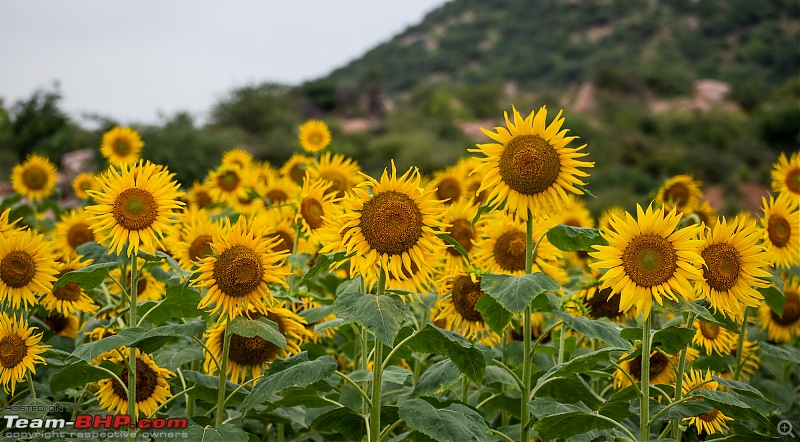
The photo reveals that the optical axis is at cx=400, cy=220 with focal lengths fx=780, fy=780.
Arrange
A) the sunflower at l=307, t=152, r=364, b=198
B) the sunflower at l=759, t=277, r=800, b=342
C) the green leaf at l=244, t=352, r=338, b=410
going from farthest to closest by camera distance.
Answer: the sunflower at l=307, t=152, r=364, b=198 < the sunflower at l=759, t=277, r=800, b=342 < the green leaf at l=244, t=352, r=338, b=410

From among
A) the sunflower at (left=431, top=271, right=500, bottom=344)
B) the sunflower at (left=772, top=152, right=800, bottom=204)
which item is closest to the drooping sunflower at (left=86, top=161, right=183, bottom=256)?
the sunflower at (left=431, top=271, right=500, bottom=344)

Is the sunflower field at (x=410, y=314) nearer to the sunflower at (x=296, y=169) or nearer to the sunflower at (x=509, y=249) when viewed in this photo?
the sunflower at (x=509, y=249)

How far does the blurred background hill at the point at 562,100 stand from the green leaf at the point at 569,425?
806 centimetres

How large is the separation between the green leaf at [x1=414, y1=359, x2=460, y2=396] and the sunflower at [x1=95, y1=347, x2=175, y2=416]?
1.09m

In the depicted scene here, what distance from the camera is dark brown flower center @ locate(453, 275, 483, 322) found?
3535mm

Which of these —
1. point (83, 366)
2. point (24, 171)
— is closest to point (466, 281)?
point (83, 366)

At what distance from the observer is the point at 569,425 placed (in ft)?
9.12

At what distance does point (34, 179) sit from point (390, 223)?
14.0 ft

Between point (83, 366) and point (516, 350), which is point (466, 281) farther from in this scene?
point (83, 366)

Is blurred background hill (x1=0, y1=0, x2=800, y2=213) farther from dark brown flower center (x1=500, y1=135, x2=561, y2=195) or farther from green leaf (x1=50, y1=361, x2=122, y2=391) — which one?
green leaf (x1=50, y1=361, x2=122, y2=391)

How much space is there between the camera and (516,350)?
3693mm

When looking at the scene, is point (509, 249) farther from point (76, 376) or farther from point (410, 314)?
point (76, 376)

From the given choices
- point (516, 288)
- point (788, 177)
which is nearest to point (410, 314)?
point (516, 288)

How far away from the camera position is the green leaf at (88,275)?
291 centimetres
